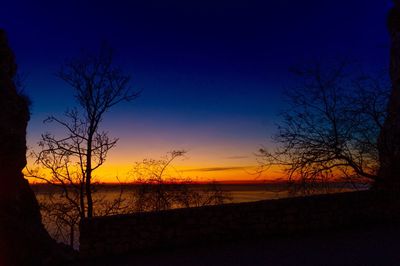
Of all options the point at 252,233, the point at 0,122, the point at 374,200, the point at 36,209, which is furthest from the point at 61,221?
the point at 374,200

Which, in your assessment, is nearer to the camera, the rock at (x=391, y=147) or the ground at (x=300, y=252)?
the ground at (x=300, y=252)

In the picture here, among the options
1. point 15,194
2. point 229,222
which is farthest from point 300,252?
point 15,194

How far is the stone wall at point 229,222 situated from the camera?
31.0 feet

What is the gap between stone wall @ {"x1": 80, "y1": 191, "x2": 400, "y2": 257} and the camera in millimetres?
9453

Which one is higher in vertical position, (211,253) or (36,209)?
(36,209)

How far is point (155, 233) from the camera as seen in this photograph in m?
9.67

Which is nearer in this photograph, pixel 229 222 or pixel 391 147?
pixel 229 222

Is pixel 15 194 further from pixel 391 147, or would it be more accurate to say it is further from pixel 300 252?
pixel 391 147

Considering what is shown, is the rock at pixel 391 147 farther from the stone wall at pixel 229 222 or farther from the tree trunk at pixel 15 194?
the tree trunk at pixel 15 194

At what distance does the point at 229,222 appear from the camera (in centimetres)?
997

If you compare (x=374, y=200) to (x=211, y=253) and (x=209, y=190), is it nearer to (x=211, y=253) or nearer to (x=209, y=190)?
(x=211, y=253)

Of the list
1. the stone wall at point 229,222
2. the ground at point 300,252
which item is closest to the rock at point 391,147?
the stone wall at point 229,222

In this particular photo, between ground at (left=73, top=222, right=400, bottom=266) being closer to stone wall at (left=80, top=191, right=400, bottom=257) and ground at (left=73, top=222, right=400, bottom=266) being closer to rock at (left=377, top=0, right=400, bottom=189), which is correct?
stone wall at (left=80, top=191, right=400, bottom=257)

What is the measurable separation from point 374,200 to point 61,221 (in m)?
15.9
